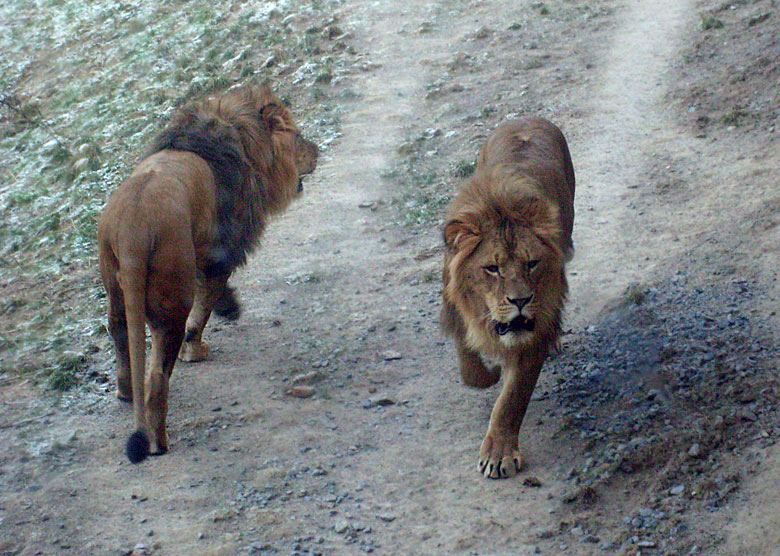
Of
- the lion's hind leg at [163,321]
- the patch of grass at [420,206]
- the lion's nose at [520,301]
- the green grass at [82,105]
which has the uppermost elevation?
the lion's nose at [520,301]

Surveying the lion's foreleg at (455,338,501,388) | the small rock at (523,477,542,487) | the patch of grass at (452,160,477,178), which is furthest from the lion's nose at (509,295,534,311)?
Result: the patch of grass at (452,160,477,178)

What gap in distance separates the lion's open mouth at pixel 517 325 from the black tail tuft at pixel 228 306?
8.06 ft

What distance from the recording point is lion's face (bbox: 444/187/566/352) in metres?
4.02

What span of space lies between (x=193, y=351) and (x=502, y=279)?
2.56 metres

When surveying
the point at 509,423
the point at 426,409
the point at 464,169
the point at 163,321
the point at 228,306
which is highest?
the point at 163,321

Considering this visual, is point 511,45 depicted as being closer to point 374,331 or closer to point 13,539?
point 374,331

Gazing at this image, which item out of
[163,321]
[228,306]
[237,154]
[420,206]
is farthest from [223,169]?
[420,206]

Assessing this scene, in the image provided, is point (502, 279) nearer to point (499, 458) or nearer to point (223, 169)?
point (499, 458)

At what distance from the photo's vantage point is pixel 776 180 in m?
6.90

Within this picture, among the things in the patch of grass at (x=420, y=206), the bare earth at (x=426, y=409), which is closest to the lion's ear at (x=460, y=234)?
the bare earth at (x=426, y=409)

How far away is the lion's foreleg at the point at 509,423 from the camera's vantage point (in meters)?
4.34

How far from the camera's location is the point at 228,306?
6.03 m

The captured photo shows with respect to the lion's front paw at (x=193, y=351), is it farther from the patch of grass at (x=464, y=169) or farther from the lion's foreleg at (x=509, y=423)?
the patch of grass at (x=464, y=169)

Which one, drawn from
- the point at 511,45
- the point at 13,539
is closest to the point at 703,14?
the point at 511,45
